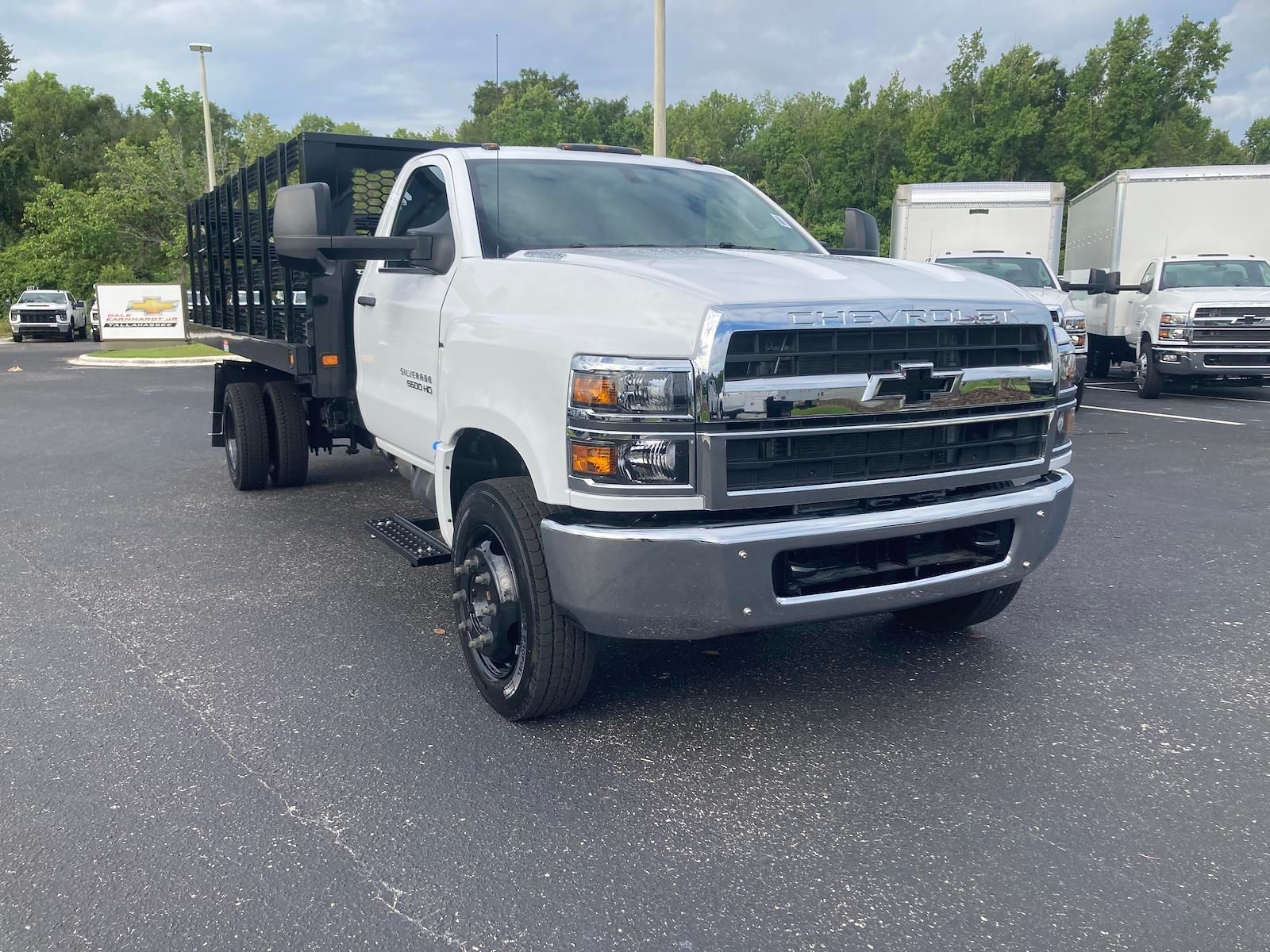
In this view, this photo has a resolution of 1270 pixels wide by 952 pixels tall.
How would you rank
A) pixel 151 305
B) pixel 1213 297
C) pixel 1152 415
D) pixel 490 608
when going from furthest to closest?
pixel 151 305, pixel 1213 297, pixel 1152 415, pixel 490 608

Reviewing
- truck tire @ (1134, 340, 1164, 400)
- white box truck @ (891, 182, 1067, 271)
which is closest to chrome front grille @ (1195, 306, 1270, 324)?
truck tire @ (1134, 340, 1164, 400)

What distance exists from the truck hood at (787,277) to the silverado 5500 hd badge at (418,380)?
2.39 ft

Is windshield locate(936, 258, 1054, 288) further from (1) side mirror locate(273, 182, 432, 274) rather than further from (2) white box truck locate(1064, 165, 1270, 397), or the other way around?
(1) side mirror locate(273, 182, 432, 274)

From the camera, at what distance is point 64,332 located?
118 ft

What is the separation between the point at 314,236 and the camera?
13.9 feet

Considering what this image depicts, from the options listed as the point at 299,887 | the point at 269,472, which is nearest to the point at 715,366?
the point at 299,887

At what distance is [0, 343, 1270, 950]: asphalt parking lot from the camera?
2777mm

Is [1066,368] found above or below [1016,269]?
below

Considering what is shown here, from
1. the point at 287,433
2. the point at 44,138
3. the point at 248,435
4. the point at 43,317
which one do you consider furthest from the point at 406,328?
the point at 44,138

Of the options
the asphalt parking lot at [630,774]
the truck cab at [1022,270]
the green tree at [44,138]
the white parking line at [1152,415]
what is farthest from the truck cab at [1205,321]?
the green tree at [44,138]

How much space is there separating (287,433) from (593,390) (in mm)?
5264

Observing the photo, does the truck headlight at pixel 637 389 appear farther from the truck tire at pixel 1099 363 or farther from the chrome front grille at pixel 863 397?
the truck tire at pixel 1099 363

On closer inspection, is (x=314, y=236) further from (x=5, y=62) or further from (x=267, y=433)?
(x=5, y=62)

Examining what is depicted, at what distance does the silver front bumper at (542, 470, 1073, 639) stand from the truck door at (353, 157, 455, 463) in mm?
1505
